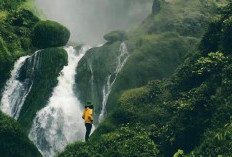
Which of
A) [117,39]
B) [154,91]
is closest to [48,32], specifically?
[117,39]

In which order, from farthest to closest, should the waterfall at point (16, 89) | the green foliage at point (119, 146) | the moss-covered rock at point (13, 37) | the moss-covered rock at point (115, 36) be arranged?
the moss-covered rock at point (115, 36)
the moss-covered rock at point (13, 37)
the waterfall at point (16, 89)
the green foliage at point (119, 146)

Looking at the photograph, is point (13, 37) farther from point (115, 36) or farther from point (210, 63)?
point (210, 63)

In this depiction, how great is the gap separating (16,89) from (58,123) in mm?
4321

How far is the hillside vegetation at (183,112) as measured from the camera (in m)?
17.0

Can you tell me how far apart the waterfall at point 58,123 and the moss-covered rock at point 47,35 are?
4651 millimetres

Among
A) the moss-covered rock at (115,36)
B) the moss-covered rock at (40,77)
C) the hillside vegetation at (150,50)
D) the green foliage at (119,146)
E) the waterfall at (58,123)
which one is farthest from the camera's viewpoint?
the moss-covered rock at (115,36)

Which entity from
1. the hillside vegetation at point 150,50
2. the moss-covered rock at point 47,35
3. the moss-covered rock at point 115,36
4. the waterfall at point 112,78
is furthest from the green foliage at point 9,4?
the waterfall at point 112,78

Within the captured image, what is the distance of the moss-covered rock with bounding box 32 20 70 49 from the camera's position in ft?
98.6

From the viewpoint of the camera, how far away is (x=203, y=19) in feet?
104

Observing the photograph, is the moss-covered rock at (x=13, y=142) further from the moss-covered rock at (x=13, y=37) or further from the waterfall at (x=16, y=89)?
the moss-covered rock at (x=13, y=37)

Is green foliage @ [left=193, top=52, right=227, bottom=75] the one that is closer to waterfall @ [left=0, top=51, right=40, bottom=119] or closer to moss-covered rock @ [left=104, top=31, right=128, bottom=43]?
waterfall @ [left=0, top=51, right=40, bottom=119]

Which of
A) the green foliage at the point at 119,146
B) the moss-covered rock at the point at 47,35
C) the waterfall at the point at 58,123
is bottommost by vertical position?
the waterfall at the point at 58,123

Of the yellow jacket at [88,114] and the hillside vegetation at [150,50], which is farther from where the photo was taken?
the hillside vegetation at [150,50]

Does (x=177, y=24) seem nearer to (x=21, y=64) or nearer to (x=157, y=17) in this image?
(x=157, y=17)
